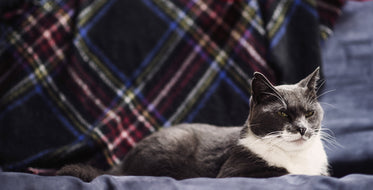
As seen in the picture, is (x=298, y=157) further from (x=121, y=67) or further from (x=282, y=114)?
(x=121, y=67)

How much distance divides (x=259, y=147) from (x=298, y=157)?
0.09 metres

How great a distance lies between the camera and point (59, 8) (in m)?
1.22

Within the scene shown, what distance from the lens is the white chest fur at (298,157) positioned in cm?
79

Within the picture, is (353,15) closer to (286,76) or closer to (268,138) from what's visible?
(286,76)

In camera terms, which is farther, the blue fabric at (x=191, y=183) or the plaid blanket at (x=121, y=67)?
the plaid blanket at (x=121, y=67)

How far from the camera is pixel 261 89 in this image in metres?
0.78

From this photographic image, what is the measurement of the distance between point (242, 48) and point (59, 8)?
0.66m

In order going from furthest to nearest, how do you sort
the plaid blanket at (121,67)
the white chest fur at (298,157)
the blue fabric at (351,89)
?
the plaid blanket at (121,67), the blue fabric at (351,89), the white chest fur at (298,157)

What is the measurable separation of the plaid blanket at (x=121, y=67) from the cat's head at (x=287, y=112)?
275 mm

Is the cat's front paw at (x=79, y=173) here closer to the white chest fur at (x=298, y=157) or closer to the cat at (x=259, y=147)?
the cat at (x=259, y=147)

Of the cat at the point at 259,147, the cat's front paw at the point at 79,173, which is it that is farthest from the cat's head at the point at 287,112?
the cat's front paw at the point at 79,173

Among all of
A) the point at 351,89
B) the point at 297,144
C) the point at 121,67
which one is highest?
the point at 121,67

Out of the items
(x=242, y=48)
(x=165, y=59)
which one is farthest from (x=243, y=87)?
(x=165, y=59)

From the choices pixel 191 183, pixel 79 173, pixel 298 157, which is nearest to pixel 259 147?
pixel 298 157
